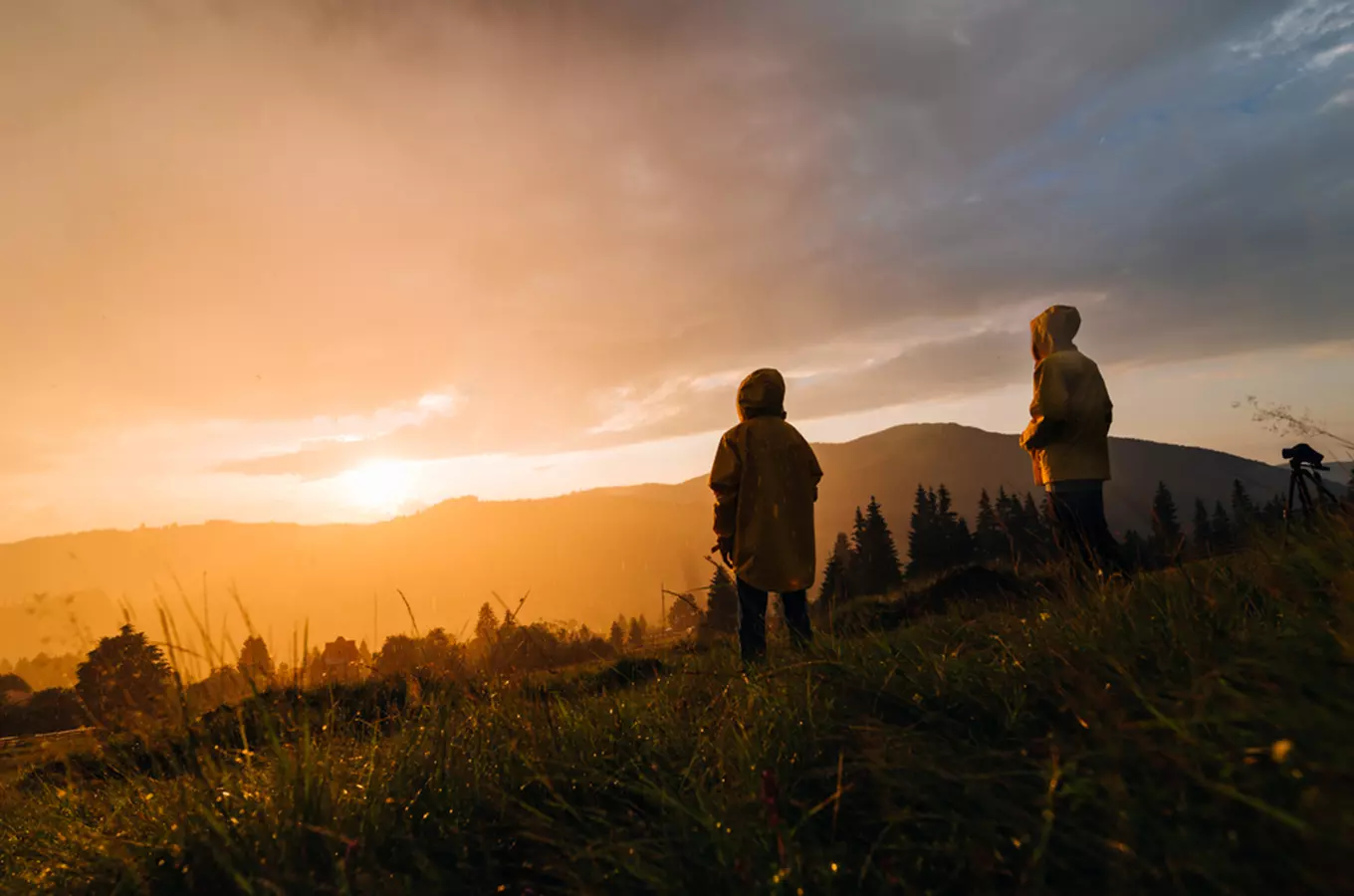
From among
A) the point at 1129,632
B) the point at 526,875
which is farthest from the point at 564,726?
the point at 1129,632

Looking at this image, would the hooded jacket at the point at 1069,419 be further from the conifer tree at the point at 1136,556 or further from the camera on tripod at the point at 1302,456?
the camera on tripod at the point at 1302,456

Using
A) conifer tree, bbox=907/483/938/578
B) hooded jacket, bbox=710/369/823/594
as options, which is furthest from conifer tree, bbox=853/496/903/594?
hooded jacket, bbox=710/369/823/594

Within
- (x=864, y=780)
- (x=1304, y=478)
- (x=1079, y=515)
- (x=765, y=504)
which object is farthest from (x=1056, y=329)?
(x=864, y=780)

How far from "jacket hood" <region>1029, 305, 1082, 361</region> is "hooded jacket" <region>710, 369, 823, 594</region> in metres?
2.75

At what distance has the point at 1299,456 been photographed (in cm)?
438

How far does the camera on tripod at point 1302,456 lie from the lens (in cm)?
425

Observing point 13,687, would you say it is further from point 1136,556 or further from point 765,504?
point 1136,556

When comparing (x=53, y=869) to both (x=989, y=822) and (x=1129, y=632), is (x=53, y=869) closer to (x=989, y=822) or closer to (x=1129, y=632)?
(x=989, y=822)

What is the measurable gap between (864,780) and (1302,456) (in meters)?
4.35

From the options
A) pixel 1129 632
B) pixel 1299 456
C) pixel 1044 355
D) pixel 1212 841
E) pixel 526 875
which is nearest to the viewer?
pixel 1212 841

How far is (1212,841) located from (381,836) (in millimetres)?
2472

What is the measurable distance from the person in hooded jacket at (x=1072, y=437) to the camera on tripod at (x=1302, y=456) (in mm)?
1849

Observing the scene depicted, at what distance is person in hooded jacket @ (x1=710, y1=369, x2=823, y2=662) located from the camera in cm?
683

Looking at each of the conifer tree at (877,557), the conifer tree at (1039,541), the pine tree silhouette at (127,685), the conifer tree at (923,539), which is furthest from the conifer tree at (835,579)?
the conifer tree at (923,539)
